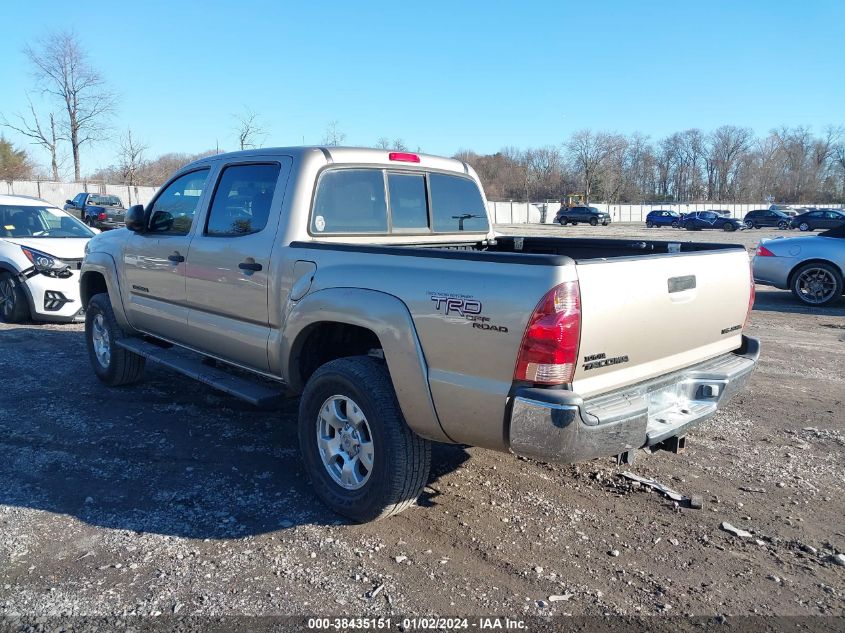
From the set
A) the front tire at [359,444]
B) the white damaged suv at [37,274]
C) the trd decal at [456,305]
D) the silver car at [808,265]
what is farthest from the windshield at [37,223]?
the silver car at [808,265]

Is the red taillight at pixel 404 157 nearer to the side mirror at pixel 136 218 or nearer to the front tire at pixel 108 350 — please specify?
the side mirror at pixel 136 218

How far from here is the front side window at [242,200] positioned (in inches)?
171

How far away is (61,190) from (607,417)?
48.5m

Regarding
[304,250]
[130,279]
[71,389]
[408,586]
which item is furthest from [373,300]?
[71,389]

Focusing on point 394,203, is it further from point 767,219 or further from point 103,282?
point 767,219

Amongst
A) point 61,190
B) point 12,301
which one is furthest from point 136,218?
point 61,190

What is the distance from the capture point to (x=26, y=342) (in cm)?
812

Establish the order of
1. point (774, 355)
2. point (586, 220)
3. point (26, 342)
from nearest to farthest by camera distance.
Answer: point (774, 355) → point (26, 342) → point (586, 220)

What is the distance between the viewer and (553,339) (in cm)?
284

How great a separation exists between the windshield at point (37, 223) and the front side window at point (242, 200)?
A: 249 inches

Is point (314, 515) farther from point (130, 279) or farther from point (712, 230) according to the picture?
point (712, 230)

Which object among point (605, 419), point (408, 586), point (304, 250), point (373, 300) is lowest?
point (408, 586)

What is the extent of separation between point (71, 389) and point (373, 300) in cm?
419

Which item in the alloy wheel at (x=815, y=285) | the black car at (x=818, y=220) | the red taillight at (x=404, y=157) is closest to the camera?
the red taillight at (x=404, y=157)
